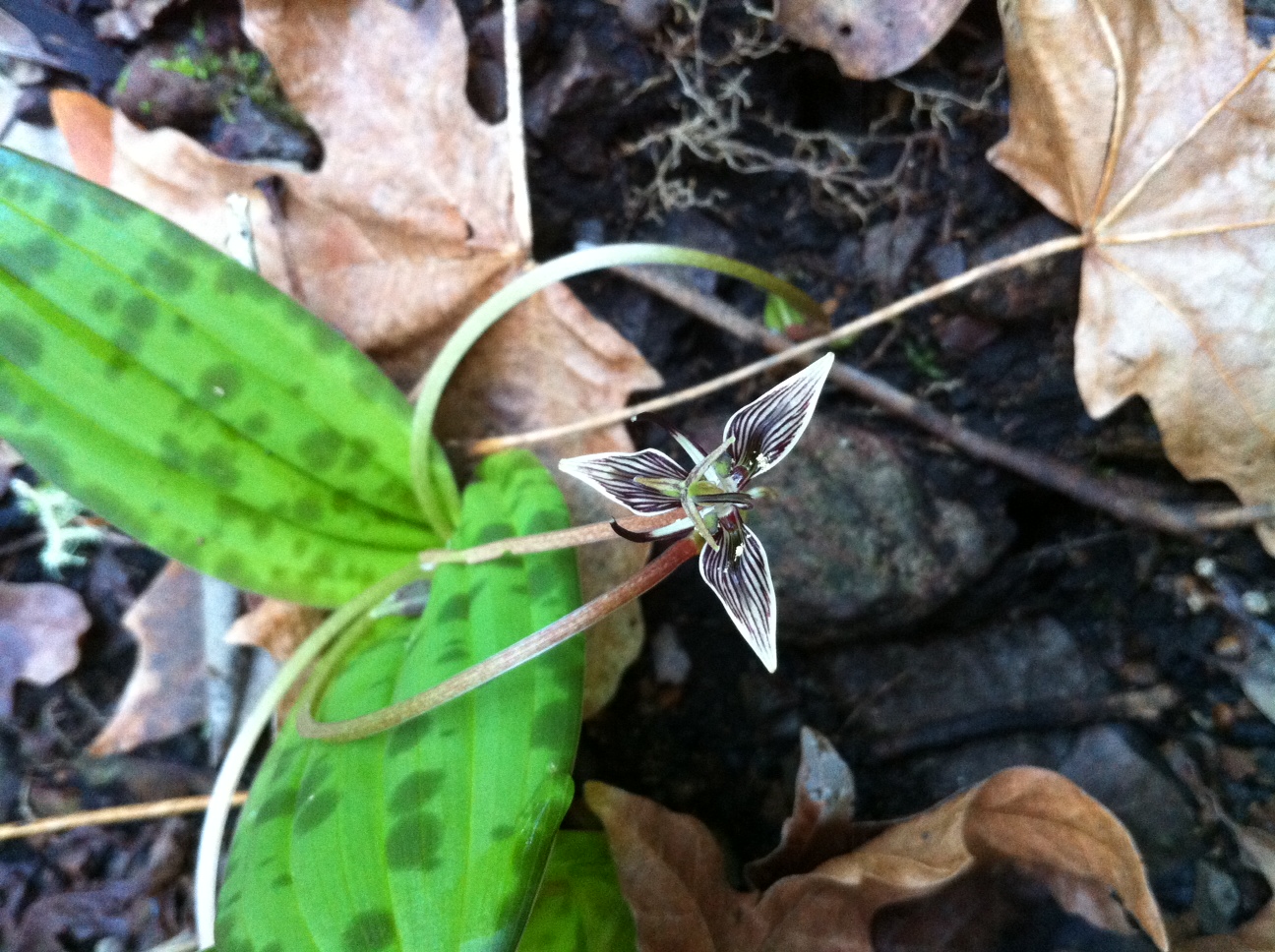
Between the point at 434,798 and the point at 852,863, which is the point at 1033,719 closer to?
the point at 852,863

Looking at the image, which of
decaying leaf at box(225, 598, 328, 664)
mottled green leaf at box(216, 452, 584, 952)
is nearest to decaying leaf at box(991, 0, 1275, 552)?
mottled green leaf at box(216, 452, 584, 952)

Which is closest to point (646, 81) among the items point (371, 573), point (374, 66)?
point (374, 66)

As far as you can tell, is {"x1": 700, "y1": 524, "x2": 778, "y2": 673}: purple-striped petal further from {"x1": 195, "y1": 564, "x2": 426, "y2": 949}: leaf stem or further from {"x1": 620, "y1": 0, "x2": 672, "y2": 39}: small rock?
{"x1": 620, "y1": 0, "x2": 672, "y2": 39}: small rock

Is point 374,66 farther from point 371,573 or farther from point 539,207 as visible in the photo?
point 371,573

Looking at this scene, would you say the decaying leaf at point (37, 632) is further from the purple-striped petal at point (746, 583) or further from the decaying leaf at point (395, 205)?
the purple-striped petal at point (746, 583)

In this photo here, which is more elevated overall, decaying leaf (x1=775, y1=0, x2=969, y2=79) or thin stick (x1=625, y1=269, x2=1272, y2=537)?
decaying leaf (x1=775, y1=0, x2=969, y2=79)

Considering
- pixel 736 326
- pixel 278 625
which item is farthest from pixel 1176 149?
pixel 278 625

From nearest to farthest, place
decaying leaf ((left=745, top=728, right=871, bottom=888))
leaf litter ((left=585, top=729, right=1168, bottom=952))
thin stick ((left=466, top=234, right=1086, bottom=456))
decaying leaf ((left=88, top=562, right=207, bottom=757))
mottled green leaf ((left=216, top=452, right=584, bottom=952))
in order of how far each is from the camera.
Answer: mottled green leaf ((left=216, top=452, right=584, bottom=952)), leaf litter ((left=585, top=729, right=1168, bottom=952)), decaying leaf ((left=745, top=728, right=871, bottom=888)), thin stick ((left=466, top=234, right=1086, bottom=456)), decaying leaf ((left=88, top=562, right=207, bottom=757))
